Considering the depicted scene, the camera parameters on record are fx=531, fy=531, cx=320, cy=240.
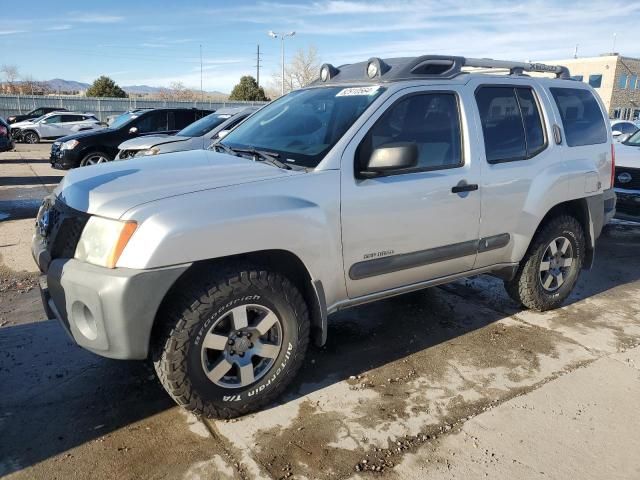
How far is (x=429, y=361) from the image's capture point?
373cm

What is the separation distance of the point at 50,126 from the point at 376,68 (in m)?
24.0

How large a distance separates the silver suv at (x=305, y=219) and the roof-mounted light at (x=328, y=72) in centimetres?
1

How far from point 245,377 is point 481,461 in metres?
1.30

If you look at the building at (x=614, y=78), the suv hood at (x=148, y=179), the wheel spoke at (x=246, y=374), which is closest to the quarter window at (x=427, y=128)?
the suv hood at (x=148, y=179)

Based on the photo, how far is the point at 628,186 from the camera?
738 centimetres

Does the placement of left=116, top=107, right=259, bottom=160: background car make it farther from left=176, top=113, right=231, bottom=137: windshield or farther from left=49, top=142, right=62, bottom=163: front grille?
left=49, top=142, right=62, bottom=163: front grille

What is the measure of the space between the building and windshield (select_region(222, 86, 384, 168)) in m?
53.5

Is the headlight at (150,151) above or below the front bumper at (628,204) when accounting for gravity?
above

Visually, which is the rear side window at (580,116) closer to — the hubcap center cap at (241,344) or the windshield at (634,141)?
the hubcap center cap at (241,344)

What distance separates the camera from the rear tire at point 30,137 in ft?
77.0

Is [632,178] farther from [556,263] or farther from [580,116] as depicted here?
[556,263]

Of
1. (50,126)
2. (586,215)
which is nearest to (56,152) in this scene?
(586,215)

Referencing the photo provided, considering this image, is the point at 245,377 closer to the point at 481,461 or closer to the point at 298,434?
the point at 298,434

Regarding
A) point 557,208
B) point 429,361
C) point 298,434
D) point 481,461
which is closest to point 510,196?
point 557,208
